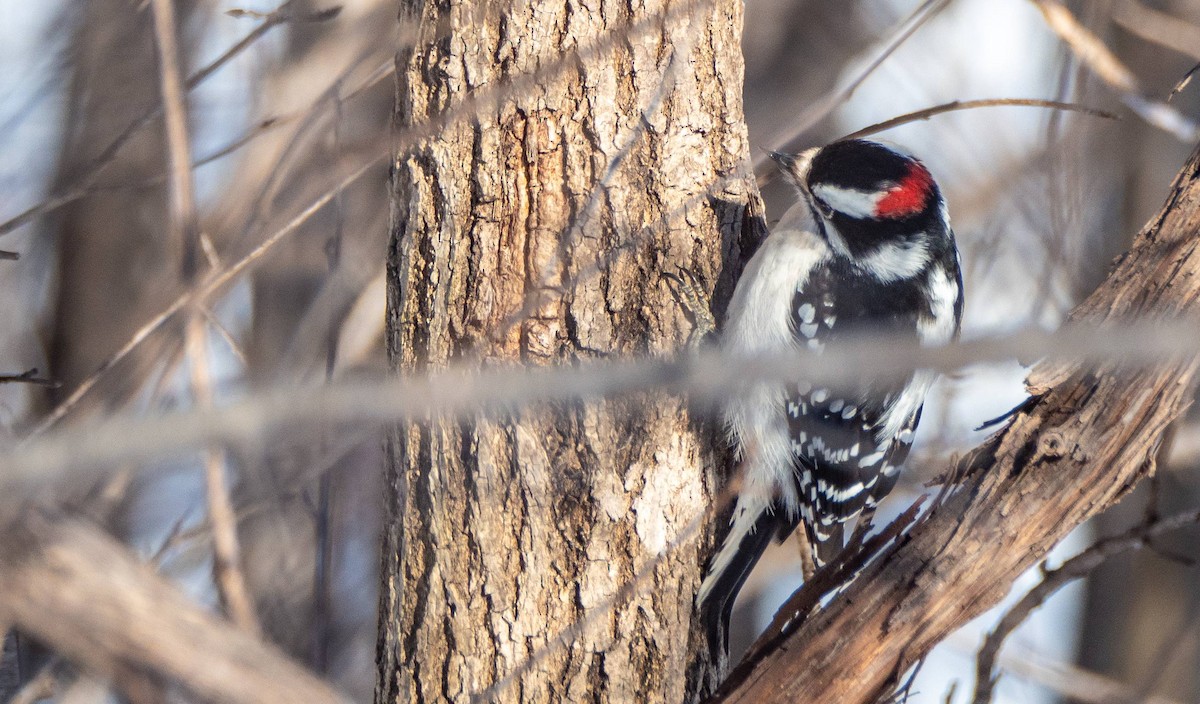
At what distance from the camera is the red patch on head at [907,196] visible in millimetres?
3135

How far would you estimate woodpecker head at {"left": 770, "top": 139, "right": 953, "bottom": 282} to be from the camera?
3061mm

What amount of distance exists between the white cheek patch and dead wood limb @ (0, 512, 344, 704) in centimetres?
220

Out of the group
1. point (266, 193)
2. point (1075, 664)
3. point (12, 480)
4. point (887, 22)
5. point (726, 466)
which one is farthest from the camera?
point (887, 22)

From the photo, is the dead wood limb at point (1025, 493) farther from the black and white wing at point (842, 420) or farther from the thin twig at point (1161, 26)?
the thin twig at point (1161, 26)

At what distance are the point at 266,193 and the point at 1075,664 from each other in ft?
18.1

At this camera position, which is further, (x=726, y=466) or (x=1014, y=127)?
(x=1014, y=127)

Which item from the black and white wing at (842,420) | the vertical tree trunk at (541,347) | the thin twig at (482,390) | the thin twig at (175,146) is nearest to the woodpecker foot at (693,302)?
the vertical tree trunk at (541,347)

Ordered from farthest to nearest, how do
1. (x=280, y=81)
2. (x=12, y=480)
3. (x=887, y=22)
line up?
(x=887, y=22)
(x=280, y=81)
(x=12, y=480)

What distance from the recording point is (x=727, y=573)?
246 centimetres

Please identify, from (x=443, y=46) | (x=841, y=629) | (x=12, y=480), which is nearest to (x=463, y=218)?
(x=443, y=46)

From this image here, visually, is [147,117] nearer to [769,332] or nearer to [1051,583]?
[769,332]

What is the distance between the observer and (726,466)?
265 cm

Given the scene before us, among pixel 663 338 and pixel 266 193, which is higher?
pixel 266 193

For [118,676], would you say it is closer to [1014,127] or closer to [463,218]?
[463,218]
